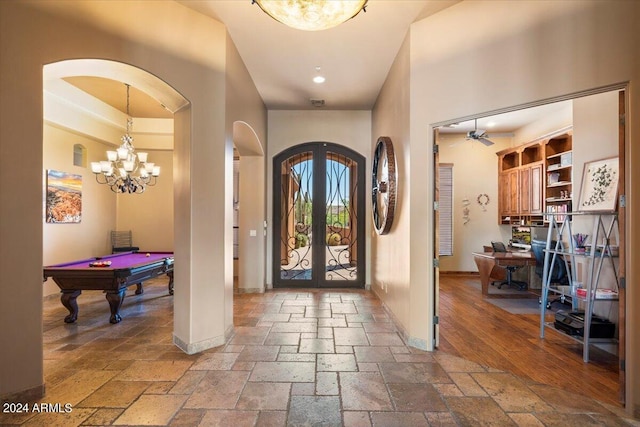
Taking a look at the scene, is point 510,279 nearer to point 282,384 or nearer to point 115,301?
point 282,384

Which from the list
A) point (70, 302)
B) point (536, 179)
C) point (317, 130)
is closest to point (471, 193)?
point (536, 179)

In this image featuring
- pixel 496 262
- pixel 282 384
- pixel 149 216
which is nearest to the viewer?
pixel 282 384

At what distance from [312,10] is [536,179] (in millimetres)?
6188

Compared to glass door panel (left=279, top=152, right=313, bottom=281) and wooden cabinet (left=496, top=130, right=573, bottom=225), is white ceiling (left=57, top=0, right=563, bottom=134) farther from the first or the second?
glass door panel (left=279, top=152, right=313, bottom=281)

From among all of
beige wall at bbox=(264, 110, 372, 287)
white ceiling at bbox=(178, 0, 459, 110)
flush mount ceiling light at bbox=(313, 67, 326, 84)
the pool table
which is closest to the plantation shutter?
beige wall at bbox=(264, 110, 372, 287)

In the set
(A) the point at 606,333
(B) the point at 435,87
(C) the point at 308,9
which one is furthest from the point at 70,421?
(A) the point at 606,333

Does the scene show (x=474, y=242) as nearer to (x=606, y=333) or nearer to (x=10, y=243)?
(x=606, y=333)

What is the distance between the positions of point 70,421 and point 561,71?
173 inches

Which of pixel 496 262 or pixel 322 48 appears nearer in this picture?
pixel 322 48

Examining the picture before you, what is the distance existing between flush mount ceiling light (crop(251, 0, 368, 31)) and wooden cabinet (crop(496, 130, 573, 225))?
5.00m

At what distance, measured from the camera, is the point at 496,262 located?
5742 mm

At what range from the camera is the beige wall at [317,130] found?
637 cm

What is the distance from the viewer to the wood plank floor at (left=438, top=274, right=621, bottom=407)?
9.07 ft

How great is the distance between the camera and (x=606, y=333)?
129 inches
